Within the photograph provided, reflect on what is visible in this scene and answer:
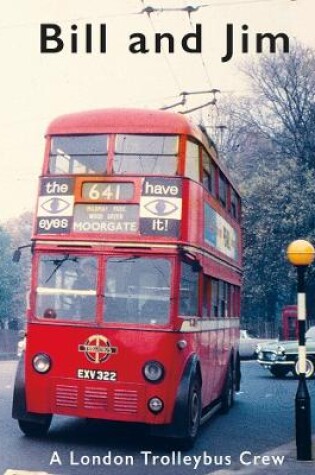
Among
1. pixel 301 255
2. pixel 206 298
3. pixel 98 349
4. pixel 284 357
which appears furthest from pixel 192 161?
pixel 284 357

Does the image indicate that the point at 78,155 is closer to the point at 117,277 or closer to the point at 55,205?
the point at 55,205

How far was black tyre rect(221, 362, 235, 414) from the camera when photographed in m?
14.6

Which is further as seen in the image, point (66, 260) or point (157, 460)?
point (66, 260)

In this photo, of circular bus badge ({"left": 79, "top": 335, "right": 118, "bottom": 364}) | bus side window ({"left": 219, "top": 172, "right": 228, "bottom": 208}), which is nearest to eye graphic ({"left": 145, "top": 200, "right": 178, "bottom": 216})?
circular bus badge ({"left": 79, "top": 335, "right": 118, "bottom": 364})

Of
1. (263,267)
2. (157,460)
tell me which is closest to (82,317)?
(157,460)

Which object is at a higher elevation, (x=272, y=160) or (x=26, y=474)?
(x=272, y=160)

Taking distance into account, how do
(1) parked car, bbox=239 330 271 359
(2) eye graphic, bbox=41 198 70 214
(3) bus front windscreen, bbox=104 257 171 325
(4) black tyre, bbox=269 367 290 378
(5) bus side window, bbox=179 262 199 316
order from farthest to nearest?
1. (1) parked car, bbox=239 330 271 359
2. (4) black tyre, bbox=269 367 290 378
3. (2) eye graphic, bbox=41 198 70 214
4. (5) bus side window, bbox=179 262 199 316
5. (3) bus front windscreen, bbox=104 257 171 325

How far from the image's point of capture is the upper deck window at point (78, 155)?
1041 cm

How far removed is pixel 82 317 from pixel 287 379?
562 inches

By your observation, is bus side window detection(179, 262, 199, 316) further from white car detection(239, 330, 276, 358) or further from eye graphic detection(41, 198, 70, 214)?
white car detection(239, 330, 276, 358)

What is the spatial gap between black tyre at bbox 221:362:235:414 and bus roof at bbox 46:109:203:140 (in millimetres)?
5960

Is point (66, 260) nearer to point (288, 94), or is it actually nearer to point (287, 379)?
point (287, 379)

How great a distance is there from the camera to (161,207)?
32.8 feet

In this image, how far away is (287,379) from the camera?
22938 mm
